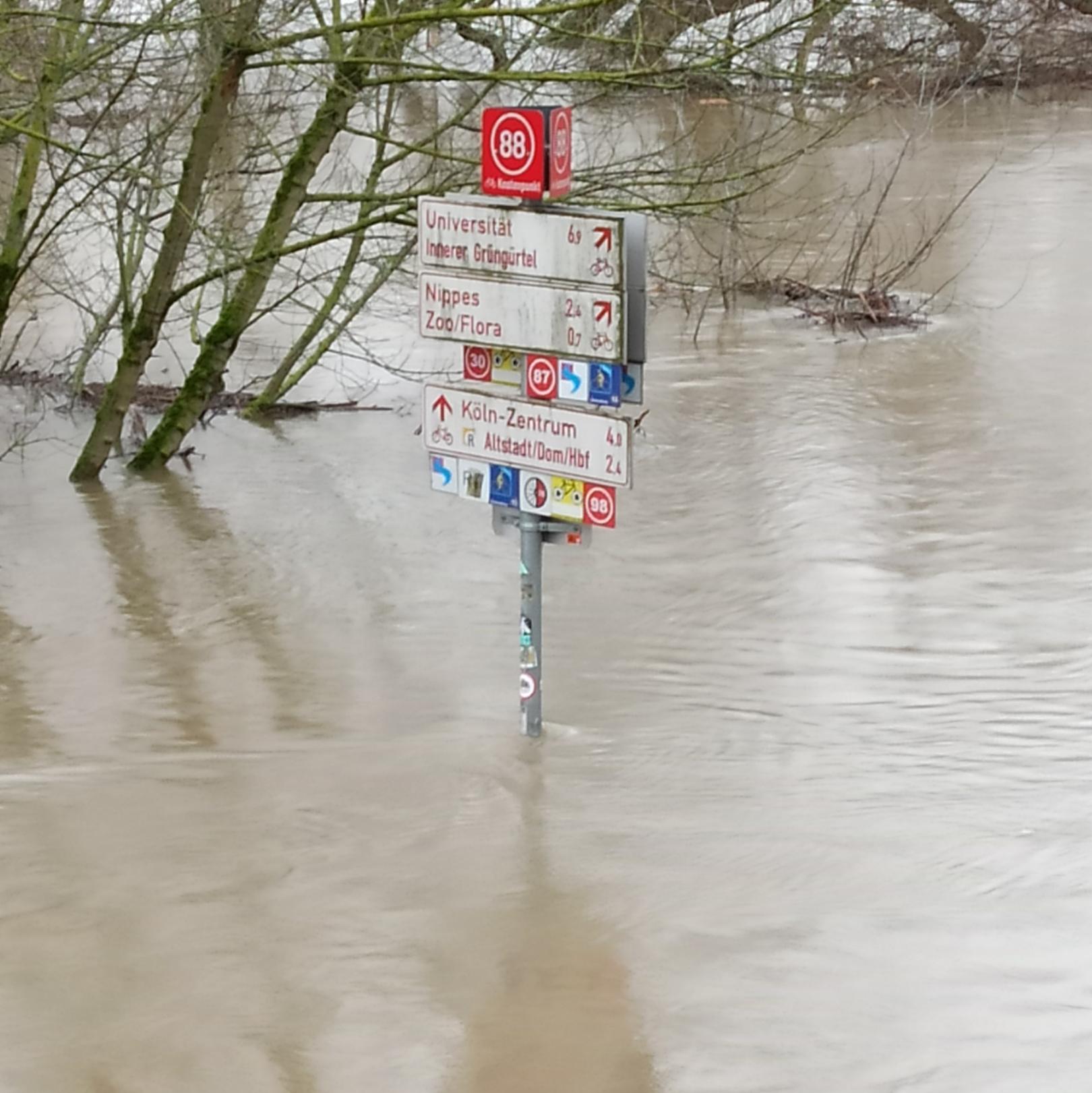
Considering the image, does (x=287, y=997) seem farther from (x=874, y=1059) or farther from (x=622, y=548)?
(x=622, y=548)

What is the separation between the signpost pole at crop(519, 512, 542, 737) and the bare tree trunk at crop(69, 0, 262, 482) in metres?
4.98

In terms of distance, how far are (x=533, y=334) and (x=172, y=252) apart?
6816mm

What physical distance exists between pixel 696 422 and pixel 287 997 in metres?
10.4

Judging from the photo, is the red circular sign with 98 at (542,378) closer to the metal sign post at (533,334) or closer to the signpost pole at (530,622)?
the metal sign post at (533,334)

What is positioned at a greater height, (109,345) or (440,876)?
(109,345)

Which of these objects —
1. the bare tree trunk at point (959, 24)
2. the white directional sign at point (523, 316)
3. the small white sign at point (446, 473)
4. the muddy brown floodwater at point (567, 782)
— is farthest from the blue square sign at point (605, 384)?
the bare tree trunk at point (959, 24)

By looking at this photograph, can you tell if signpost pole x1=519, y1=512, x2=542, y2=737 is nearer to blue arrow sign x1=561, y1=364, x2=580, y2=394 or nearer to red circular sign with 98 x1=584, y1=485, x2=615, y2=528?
red circular sign with 98 x1=584, y1=485, x2=615, y2=528

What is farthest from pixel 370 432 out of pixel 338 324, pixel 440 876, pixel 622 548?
pixel 440 876

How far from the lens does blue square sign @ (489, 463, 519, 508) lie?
6.33 metres

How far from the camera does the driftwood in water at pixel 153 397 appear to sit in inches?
616

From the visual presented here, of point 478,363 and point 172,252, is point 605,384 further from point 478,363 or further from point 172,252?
point 172,252

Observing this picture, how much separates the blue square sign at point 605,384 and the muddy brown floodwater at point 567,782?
1.39 m

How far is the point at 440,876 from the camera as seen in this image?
5.44 m

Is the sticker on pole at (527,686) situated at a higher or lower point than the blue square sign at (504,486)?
lower
